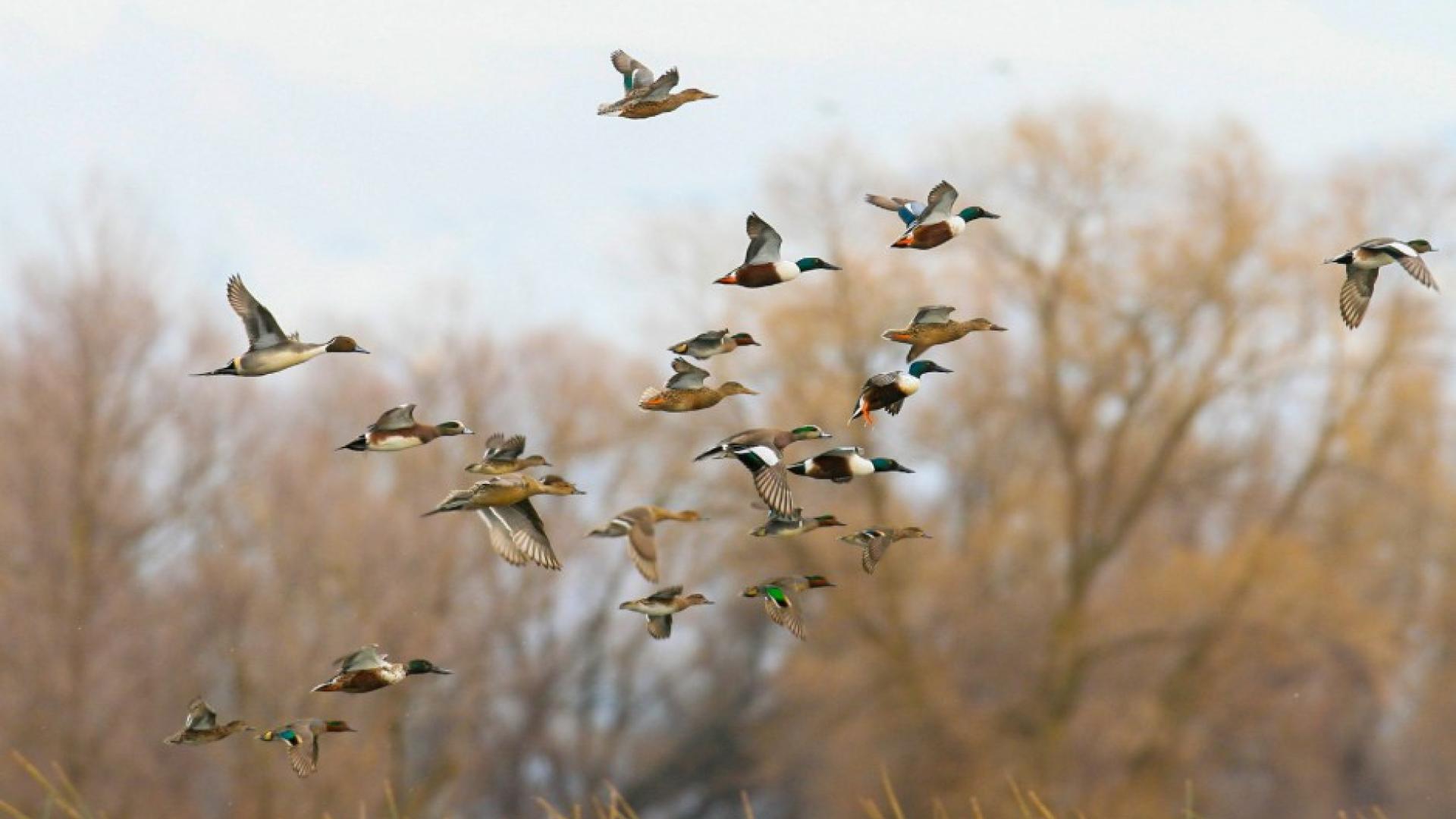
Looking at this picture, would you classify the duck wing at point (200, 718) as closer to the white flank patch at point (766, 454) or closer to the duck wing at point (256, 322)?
the duck wing at point (256, 322)

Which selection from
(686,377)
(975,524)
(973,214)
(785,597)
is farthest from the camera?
(975,524)

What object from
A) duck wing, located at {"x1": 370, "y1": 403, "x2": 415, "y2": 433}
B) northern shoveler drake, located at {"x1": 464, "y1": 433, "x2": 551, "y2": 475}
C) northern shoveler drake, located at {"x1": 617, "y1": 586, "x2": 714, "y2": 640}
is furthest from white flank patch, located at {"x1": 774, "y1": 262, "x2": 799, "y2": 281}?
duck wing, located at {"x1": 370, "y1": 403, "x2": 415, "y2": 433}

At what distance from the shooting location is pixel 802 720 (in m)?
24.1

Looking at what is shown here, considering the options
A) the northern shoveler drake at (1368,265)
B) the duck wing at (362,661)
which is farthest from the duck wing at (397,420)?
the northern shoveler drake at (1368,265)

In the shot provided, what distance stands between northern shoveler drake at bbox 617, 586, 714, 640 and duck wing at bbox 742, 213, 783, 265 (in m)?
1.16

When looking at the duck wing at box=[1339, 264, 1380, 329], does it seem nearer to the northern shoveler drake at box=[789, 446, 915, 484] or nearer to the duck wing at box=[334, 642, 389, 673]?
the northern shoveler drake at box=[789, 446, 915, 484]

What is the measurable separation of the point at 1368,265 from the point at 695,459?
2670mm

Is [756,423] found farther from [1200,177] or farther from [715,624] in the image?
[715,624]

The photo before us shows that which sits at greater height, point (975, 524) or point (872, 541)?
point (872, 541)

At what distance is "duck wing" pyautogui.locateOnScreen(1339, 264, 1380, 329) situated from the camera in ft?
19.6

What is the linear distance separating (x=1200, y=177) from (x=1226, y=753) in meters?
7.76

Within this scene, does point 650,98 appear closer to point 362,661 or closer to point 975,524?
point 362,661

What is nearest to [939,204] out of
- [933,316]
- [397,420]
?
[933,316]

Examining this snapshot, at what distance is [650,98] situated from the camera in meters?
5.82
